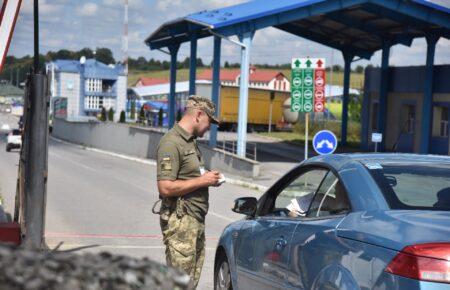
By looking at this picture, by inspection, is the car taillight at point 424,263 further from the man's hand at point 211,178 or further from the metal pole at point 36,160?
the metal pole at point 36,160

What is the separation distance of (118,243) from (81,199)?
7.25m

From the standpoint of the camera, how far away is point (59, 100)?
88.8m

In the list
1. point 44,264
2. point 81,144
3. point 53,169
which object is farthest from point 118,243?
point 81,144

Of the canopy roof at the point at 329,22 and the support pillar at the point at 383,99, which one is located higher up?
the canopy roof at the point at 329,22

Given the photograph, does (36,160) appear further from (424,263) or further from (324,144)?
(324,144)

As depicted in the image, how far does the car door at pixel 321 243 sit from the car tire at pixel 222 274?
4.80 feet

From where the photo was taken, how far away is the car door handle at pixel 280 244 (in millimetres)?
4970

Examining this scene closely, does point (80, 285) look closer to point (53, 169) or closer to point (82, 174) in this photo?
point (82, 174)

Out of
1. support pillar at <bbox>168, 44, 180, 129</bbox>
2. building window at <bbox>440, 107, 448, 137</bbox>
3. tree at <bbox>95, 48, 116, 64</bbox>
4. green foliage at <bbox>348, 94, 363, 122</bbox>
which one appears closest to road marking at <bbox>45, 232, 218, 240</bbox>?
support pillar at <bbox>168, 44, 180, 129</bbox>

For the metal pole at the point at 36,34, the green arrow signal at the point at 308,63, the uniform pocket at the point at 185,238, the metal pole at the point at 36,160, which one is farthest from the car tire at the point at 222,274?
the green arrow signal at the point at 308,63

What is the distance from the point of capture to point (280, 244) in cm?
504

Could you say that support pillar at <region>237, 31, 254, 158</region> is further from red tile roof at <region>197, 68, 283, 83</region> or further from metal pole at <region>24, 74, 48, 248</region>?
red tile roof at <region>197, 68, 283, 83</region>

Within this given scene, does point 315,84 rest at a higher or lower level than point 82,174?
higher

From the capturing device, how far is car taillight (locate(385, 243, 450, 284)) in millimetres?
3480
